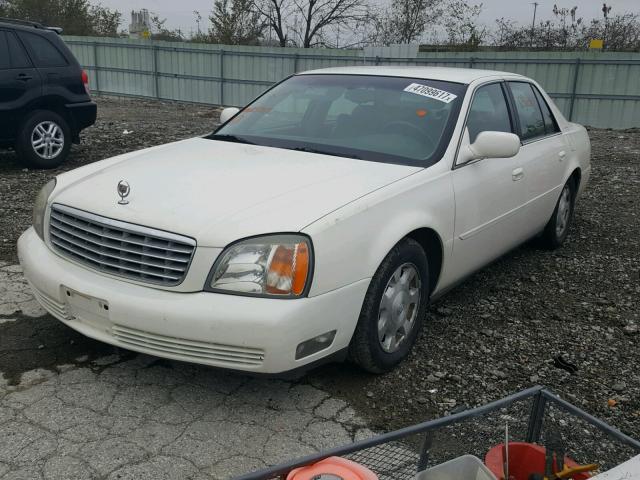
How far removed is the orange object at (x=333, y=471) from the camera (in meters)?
1.71

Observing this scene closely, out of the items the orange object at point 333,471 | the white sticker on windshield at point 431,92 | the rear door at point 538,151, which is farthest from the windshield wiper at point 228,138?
the orange object at point 333,471

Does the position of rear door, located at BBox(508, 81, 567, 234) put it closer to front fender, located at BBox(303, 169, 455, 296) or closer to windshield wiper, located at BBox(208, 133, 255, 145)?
front fender, located at BBox(303, 169, 455, 296)

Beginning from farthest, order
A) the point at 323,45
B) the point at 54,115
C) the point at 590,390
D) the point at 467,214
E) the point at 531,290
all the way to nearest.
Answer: the point at 323,45
the point at 54,115
the point at 531,290
the point at 467,214
the point at 590,390

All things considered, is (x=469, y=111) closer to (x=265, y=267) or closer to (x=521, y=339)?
(x=521, y=339)

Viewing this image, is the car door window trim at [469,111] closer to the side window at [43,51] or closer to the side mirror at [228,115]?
the side mirror at [228,115]

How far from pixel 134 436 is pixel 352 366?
1.17 metres

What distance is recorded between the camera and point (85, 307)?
9.57ft

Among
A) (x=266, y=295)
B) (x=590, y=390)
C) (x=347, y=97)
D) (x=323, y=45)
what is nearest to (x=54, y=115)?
(x=347, y=97)

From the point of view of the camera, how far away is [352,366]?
337 cm

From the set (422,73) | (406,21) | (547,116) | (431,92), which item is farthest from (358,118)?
(406,21)

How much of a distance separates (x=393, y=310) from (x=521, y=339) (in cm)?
110

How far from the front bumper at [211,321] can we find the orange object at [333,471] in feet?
2.95

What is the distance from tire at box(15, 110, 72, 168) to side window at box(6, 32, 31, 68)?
1.91ft

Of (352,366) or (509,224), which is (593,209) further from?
(352,366)
